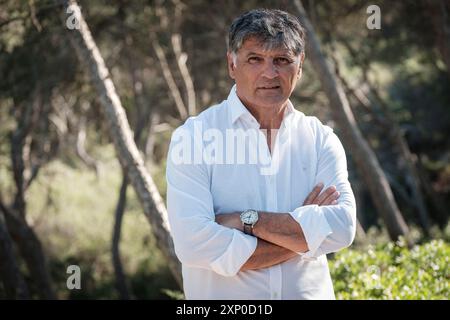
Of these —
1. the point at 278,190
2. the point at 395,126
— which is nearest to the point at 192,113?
the point at 395,126

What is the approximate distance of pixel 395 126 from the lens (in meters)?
15.8

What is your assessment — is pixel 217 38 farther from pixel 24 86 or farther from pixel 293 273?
pixel 293 273

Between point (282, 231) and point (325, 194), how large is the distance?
0.32 metres

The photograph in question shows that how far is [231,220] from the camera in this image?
3.21 m

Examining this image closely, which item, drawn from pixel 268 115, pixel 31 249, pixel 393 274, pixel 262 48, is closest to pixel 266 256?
pixel 268 115

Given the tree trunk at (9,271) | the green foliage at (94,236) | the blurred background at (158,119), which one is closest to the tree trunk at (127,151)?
the blurred background at (158,119)

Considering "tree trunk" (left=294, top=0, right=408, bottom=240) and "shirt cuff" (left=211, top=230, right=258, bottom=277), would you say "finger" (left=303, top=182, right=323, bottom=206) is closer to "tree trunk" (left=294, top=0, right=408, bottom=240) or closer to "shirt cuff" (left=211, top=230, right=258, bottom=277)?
"shirt cuff" (left=211, top=230, right=258, bottom=277)

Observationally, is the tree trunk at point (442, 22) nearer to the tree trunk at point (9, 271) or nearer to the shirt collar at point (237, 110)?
the tree trunk at point (9, 271)

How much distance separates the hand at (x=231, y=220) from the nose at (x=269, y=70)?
0.65 m

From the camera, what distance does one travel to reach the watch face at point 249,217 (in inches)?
125

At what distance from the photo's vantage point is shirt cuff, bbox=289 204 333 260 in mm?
3184

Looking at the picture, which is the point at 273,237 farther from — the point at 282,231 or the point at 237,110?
the point at 237,110

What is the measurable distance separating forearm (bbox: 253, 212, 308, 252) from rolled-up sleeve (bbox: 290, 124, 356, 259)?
0.03 metres

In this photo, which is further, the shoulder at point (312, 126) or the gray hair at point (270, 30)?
the shoulder at point (312, 126)
